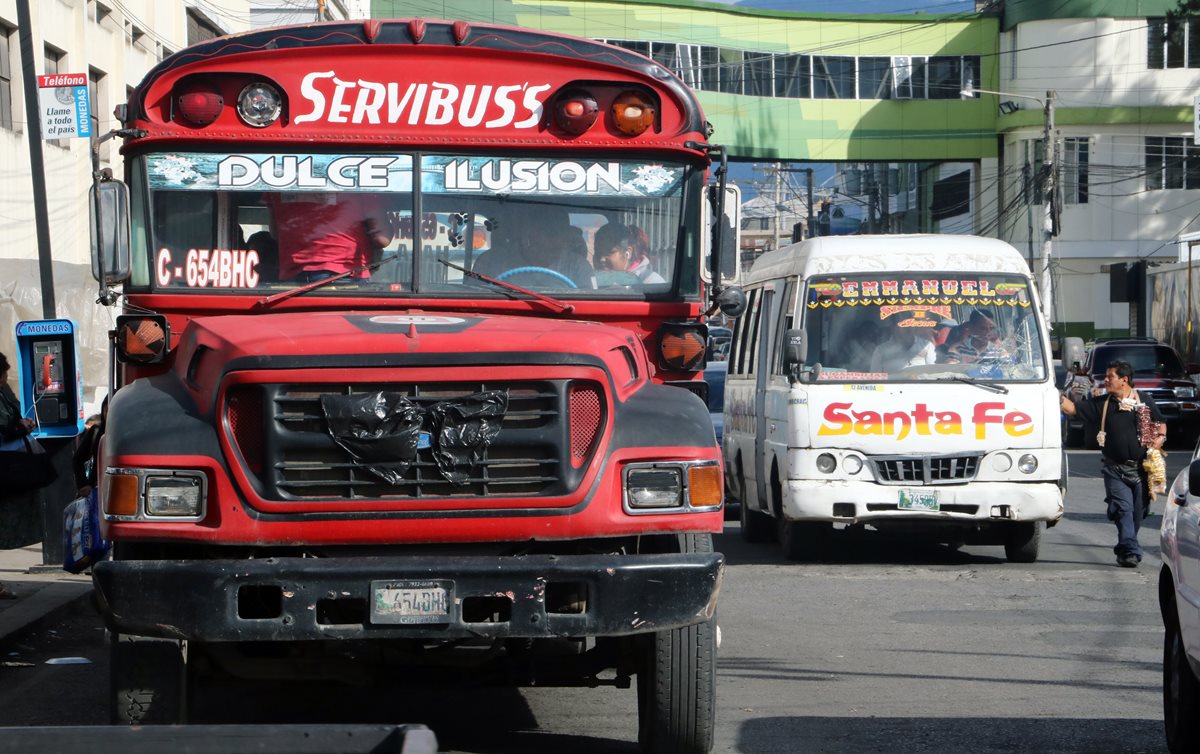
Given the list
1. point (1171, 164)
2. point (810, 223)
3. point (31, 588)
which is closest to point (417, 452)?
point (31, 588)

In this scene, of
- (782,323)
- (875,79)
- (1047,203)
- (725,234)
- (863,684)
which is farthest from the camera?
(875,79)

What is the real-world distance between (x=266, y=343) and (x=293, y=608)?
95 centimetres

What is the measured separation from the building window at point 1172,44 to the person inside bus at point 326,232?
48357mm

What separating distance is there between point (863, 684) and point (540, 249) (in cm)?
290

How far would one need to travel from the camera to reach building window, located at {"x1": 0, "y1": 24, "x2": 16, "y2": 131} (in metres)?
22.8

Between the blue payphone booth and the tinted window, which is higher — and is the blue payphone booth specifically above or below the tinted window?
above

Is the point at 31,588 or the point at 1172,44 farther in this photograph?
the point at 1172,44

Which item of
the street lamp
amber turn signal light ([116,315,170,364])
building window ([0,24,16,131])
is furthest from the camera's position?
the street lamp

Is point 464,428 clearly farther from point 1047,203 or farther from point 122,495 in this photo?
point 1047,203

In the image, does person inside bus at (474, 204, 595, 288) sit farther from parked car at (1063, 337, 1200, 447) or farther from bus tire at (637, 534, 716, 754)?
parked car at (1063, 337, 1200, 447)

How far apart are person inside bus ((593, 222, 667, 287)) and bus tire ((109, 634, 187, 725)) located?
95.6 inches

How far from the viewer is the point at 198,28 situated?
110ft

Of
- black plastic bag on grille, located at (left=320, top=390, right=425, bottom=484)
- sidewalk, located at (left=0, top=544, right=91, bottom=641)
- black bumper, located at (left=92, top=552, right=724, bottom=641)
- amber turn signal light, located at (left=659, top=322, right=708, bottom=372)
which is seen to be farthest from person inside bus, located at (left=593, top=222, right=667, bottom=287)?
sidewalk, located at (left=0, top=544, right=91, bottom=641)

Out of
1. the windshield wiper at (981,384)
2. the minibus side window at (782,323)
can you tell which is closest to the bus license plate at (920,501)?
the windshield wiper at (981,384)
